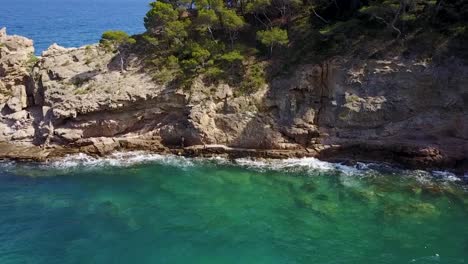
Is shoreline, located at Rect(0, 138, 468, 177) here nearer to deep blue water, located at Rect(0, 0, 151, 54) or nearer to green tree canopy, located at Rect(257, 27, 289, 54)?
green tree canopy, located at Rect(257, 27, 289, 54)

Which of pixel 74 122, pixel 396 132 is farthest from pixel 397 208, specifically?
pixel 74 122

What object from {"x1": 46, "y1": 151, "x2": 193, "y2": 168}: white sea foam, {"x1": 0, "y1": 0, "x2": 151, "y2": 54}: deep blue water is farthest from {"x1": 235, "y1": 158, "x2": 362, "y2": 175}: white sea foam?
{"x1": 0, "y1": 0, "x2": 151, "y2": 54}: deep blue water

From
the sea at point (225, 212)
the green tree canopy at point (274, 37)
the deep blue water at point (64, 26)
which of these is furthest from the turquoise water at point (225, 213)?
the deep blue water at point (64, 26)

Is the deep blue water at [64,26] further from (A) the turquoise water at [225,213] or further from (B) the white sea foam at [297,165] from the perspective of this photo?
(B) the white sea foam at [297,165]

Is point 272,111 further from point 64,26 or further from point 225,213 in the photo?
point 64,26

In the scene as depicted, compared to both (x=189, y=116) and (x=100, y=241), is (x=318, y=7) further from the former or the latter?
(x=100, y=241)

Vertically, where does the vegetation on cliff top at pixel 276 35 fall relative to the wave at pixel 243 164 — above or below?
above

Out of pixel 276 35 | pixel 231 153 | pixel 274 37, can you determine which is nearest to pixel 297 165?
pixel 231 153
